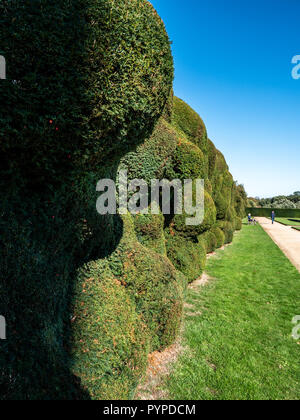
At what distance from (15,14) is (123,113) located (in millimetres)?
905

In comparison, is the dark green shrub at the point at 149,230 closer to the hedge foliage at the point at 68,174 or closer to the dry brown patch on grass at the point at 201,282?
the hedge foliage at the point at 68,174

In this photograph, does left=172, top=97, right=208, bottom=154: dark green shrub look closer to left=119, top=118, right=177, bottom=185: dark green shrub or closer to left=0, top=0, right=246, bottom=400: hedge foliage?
left=119, top=118, right=177, bottom=185: dark green shrub

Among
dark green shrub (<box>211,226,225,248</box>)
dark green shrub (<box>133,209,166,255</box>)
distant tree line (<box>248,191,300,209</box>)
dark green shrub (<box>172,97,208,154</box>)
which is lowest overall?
dark green shrub (<box>211,226,225,248</box>)

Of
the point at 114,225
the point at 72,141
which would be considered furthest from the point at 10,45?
the point at 114,225

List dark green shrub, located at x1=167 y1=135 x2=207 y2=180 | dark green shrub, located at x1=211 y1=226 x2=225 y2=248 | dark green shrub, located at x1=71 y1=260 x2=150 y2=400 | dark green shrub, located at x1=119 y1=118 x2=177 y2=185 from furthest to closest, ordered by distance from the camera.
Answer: dark green shrub, located at x1=211 y1=226 x2=225 y2=248
dark green shrub, located at x1=167 y1=135 x2=207 y2=180
dark green shrub, located at x1=119 y1=118 x2=177 y2=185
dark green shrub, located at x1=71 y1=260 x2=150 y2=400

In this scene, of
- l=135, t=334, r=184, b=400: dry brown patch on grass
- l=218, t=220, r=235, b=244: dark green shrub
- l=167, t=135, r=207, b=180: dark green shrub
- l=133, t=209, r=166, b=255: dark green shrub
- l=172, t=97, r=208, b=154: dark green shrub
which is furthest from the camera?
l=218, t=220, r=235, b=244: dark green shrub

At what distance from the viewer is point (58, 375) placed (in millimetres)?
2311

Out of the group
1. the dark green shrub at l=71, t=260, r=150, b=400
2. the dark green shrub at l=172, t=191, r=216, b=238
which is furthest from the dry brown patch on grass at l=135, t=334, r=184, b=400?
the dark green shrub at l=172, t=191, r=216, b=238

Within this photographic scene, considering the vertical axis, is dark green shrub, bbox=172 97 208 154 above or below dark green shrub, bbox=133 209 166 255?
above

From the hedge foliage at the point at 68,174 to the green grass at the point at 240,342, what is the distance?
3.98 ft

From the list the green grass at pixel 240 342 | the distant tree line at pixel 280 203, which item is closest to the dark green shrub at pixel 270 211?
the distant tree line at pixel 280 203

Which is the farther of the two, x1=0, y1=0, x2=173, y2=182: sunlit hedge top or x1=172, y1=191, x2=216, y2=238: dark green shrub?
x1=172, y1=191, x2=216, y2=238: dark green shrub

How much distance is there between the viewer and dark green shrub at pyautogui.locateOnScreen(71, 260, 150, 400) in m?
2.78

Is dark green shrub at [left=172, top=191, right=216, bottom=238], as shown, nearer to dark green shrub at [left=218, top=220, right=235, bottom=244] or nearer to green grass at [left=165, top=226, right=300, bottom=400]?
green grass at [left=165, top=226, right=300, bottom=400]
